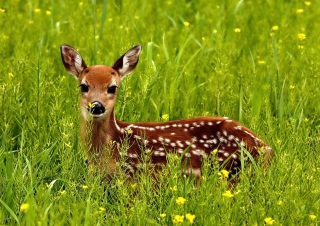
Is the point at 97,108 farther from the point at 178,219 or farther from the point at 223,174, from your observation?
the point at 178,219

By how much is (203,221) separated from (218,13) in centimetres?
471

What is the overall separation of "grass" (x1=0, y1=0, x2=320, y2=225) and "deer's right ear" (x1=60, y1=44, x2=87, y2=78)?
0.51 feet

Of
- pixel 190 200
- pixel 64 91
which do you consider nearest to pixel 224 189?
pixel 190 200

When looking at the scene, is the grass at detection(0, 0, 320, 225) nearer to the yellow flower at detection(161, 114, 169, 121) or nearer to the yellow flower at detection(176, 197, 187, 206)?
the yellow flower at detection(176, 197, 187, 206)

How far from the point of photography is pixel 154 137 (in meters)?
6.90

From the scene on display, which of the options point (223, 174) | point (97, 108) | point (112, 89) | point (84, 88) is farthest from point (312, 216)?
point (84, 88)

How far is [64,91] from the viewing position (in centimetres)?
773

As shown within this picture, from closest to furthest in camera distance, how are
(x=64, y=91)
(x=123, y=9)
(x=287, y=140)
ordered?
(x=287, y=140), (x=64, y=91), (x=123, y=9)

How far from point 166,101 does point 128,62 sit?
731mm

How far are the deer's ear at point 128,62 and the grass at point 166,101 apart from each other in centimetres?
18

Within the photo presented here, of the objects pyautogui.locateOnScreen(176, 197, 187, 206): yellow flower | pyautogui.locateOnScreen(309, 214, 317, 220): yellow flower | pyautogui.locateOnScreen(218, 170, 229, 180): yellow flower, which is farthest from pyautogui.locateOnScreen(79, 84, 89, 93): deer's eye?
pyautogui.locateOnScreen(309, 214, 317, 220): yellow flower

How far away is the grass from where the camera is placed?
5875mm

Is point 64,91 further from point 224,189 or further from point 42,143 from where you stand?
point 224,189

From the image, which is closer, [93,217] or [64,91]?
[93,217]
